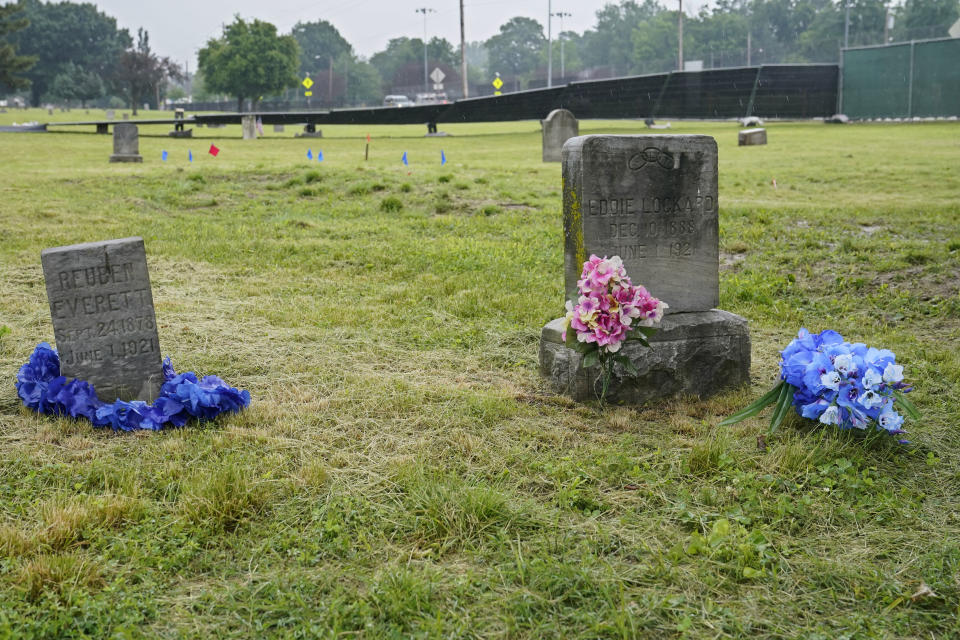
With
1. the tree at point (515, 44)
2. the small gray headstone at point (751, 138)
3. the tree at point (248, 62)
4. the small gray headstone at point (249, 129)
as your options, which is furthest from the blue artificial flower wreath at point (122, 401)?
the tree at point (515, 44)

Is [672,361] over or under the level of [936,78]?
under

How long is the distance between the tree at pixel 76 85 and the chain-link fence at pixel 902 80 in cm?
8243

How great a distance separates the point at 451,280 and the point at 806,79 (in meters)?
32.1

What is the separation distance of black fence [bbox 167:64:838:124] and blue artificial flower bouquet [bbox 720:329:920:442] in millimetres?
32945

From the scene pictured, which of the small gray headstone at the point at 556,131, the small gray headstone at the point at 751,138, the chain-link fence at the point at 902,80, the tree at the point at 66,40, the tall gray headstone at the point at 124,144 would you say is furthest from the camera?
the tree at the point at 66,40

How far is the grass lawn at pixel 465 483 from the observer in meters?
2.88

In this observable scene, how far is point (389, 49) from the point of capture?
496 feet

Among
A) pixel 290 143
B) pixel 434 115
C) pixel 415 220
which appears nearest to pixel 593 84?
pixel 434 115

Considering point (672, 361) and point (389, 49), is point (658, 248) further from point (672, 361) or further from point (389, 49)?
point (389, 49)

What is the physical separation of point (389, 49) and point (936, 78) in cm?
12953

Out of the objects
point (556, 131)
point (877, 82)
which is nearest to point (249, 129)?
point (556, 131)

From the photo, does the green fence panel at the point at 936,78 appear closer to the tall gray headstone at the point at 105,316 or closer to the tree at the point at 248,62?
the tall gray headstone at the point at 105,316

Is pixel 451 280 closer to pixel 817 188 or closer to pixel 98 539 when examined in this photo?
pixel 98 539

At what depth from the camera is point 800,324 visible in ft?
22.7
